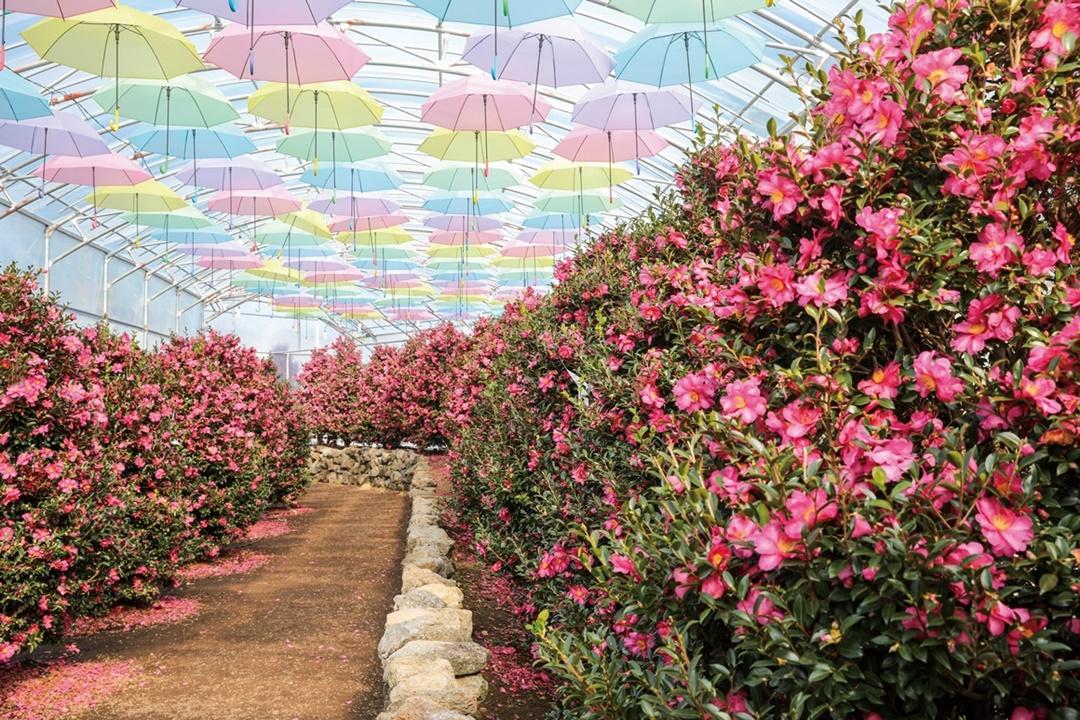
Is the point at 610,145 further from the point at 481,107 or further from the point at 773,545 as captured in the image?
the point at 773,545

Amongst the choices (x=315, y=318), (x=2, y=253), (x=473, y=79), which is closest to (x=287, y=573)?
(x=473, y=79)

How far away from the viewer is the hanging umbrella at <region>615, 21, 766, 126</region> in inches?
377

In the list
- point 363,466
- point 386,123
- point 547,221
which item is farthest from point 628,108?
point 386,123

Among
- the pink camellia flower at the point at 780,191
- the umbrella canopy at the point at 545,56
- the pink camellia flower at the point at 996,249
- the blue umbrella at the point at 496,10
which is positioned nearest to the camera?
the pink camellia flower at the point at 996,249

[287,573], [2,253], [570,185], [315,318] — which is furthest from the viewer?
[315,318]

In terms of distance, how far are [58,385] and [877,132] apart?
455cm

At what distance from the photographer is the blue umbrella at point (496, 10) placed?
841 centimetres

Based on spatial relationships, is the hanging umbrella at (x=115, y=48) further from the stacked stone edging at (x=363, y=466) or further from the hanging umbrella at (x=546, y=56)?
the stacked stone edging at (x=363, y=466)

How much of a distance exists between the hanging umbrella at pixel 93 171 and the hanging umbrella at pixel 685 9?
29.2 ft

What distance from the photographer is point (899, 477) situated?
148 centimetres

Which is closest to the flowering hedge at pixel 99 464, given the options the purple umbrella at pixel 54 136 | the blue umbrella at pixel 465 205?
the purple umbrella at pixel 54 136

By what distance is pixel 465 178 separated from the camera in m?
16.8

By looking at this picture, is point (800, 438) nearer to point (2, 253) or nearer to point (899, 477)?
point (899, 477)

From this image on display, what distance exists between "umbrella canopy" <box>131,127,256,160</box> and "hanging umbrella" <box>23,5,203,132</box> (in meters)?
3.54
